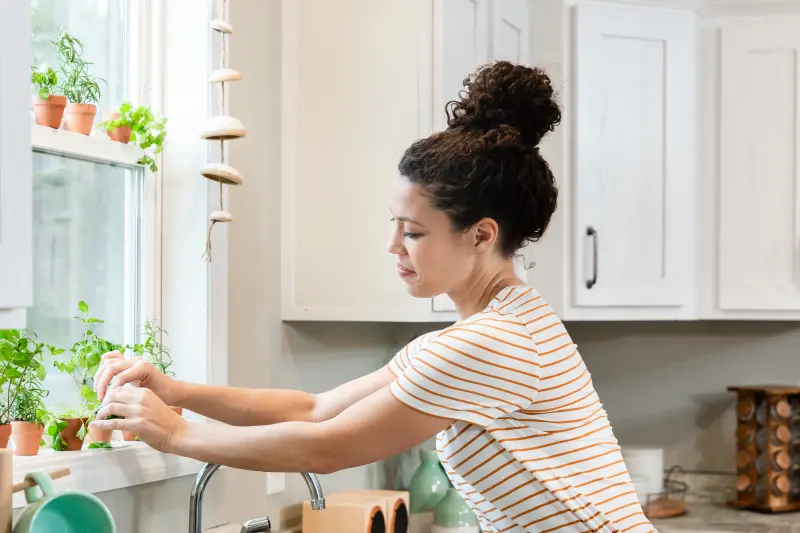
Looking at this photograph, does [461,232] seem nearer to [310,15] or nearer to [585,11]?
[310,15]

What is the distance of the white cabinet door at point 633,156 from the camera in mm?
2918

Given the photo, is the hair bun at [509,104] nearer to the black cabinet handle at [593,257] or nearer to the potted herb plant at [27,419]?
the potted herb plant at [27,419]

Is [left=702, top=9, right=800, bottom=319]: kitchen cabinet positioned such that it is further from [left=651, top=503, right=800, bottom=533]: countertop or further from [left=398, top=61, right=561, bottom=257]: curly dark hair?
[left=398, top=61, right=561, bottom=257]: curly dark hair

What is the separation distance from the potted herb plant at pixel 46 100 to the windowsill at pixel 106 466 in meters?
0.53

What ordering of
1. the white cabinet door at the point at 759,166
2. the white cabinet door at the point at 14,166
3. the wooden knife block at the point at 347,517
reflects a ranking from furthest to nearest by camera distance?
the white cabinet door at the point at 759,166 < the wooden knife block at the point at 347,517 < the white cabinet door at the point at 14,166

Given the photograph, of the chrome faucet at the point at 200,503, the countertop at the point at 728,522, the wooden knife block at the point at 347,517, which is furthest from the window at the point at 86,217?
the countertop at the point at 728,522

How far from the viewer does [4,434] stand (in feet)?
5.22

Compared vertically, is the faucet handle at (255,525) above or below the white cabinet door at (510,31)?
below

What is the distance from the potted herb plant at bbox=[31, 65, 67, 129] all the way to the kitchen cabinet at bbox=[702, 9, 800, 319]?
1.93 metres

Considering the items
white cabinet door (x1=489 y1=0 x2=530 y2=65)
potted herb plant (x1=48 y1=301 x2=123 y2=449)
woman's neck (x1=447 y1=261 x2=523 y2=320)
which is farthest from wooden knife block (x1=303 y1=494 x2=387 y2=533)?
white cabinet door (x1=489 y1=0 x2=530 y2=65)

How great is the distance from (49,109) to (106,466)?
22.9 inches

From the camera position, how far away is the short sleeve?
1.30m

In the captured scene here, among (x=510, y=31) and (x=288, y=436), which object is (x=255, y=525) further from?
(x=510, y=31)

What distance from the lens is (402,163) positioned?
1474 mm
